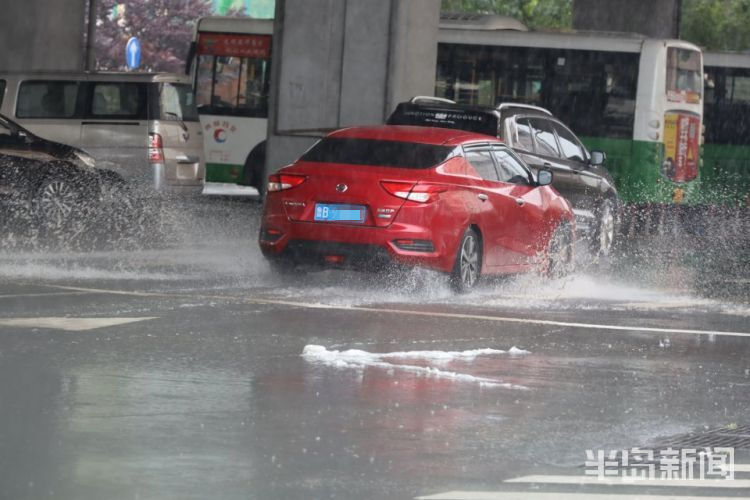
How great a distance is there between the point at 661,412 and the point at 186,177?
14.4 m

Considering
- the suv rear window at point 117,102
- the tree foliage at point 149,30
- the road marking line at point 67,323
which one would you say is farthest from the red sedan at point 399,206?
the tree foliage at point 149,30

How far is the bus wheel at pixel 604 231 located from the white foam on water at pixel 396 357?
10.2 metres

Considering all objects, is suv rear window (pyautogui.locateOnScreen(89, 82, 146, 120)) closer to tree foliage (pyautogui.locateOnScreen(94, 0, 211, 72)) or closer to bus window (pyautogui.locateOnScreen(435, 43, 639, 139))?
bus window (pyautogui.locateOnScreen(435, 43, 639, 139))

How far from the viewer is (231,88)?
30.0m

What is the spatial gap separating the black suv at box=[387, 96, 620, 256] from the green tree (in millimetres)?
41524

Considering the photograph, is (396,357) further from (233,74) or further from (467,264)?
(233,74)

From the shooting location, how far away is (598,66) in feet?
94.5

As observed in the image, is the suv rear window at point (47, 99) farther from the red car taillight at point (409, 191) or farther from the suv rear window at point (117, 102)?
the red car taillight at point (409, 191)

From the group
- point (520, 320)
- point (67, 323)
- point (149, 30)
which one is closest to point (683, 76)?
point (520, 320)

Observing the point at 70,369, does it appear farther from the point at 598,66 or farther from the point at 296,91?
the point at 598,66

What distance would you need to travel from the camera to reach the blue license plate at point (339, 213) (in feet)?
43.4

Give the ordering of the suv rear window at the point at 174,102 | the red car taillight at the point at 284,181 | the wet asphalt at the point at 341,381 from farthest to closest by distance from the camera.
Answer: the suv rear window at the point at 174,102
the red car taillight at the point at 284,181
the wet asphalt at the point at 341,381

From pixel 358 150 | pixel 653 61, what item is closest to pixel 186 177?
pixel 358 150


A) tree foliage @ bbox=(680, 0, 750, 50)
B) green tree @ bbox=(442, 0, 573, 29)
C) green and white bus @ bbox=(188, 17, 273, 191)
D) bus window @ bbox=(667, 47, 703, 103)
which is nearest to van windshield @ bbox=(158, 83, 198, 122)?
green and white bus @ bbox=(188, 17, 273, 191)
